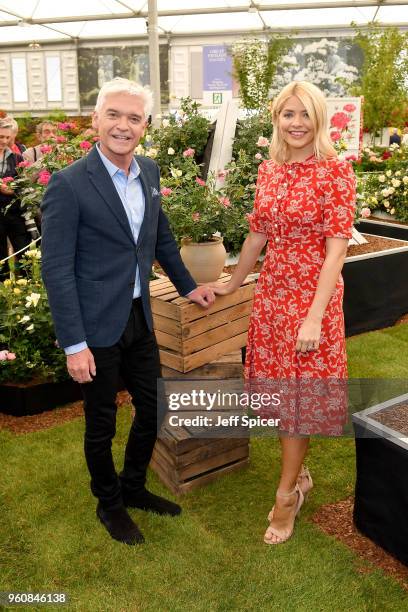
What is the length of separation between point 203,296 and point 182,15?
2101 cm

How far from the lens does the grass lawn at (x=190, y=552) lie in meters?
2.46

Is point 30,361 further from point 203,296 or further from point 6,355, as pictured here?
point 203,296

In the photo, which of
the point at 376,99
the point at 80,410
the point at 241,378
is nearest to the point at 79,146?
the point at 80,410

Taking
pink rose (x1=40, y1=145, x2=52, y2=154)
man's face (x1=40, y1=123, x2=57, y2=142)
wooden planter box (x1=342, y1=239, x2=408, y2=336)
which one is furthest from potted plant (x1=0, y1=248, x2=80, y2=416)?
man's face (x1=40, y1=123, x2=57, y2=142)

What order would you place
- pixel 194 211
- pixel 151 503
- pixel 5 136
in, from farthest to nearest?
pixel 5 136 → pixel 194 211 → pixel 151 503

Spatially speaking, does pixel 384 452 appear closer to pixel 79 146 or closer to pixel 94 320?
pixel 94 320

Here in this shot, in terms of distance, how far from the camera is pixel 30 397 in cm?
407

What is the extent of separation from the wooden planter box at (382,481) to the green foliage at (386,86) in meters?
13.5

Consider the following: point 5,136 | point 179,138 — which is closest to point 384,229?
point 179,138

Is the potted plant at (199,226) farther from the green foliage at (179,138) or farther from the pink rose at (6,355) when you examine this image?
the green foliage at (179,138)

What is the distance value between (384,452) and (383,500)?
0.22m

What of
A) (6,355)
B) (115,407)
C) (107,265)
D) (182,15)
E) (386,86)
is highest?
(182,15)

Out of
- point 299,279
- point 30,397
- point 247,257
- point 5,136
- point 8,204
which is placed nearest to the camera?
point 299,279

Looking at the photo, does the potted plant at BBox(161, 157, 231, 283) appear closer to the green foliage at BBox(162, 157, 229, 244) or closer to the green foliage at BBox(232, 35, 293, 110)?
the green foliage at BBox(162, 157, 229, 244)
